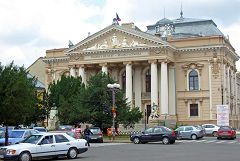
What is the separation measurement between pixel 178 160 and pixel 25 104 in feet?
35.6

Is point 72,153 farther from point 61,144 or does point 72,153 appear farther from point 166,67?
point 166,67

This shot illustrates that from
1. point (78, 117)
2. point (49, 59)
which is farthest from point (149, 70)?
point (78, 117)

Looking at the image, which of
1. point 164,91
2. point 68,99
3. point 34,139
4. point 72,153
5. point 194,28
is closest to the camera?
point 34,139

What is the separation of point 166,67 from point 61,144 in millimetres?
48982

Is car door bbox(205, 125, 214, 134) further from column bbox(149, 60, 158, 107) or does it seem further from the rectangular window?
the rectangular window

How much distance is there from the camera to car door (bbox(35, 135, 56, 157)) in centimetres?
2370

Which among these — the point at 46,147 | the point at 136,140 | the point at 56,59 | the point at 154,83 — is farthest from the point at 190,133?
the point at 56,59

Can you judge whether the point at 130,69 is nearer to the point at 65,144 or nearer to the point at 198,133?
the point at 198,133

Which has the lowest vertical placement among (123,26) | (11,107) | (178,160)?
(178,160)

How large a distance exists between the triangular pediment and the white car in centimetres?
4789

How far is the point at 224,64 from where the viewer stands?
73.1 meters

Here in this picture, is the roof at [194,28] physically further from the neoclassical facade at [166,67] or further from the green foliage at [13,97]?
the green foliage at [13,97]

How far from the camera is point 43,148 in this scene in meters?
23.9

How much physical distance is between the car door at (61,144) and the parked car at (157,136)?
52.0 feet
